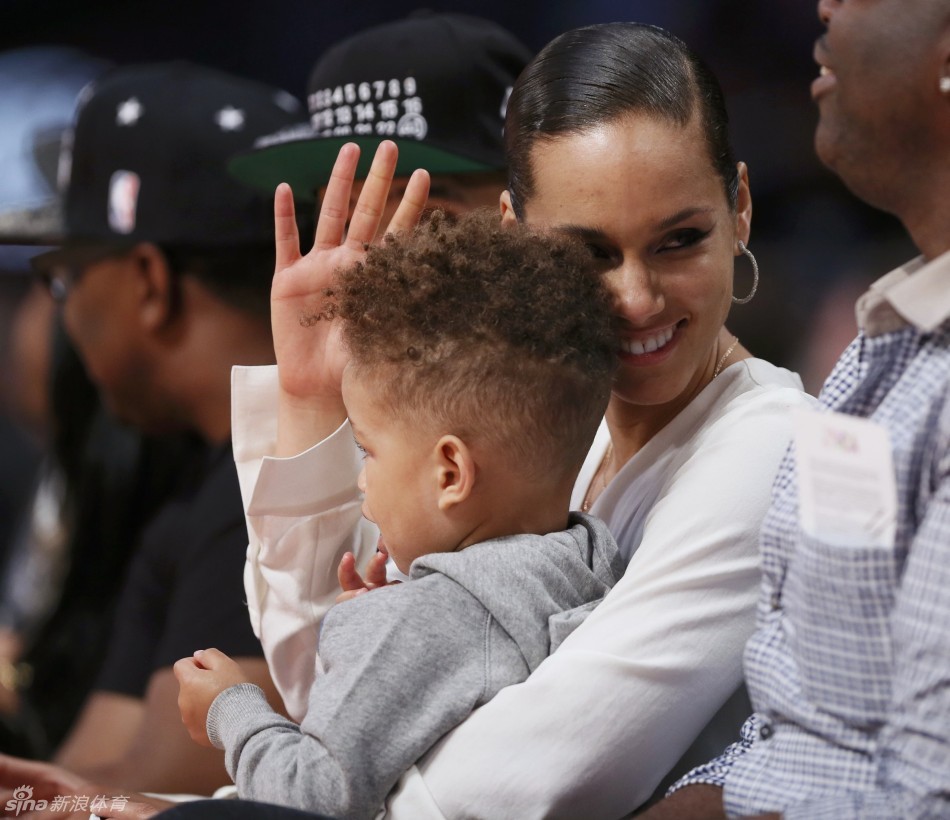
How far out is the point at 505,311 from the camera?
1.32m

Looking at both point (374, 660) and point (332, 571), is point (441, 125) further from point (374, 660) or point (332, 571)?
point (374, 660)

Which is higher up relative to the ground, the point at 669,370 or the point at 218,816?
the point at 669,370

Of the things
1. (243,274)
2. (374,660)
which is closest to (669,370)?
(374,660)

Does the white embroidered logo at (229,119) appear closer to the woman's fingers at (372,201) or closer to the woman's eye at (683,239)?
the woman's fingers at (372,201)

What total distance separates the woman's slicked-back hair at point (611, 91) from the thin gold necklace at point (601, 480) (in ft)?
1.42

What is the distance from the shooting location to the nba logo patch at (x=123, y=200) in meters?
2.73

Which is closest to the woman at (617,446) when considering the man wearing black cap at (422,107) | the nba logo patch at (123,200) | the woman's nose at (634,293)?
the woman's nose at (634,293)

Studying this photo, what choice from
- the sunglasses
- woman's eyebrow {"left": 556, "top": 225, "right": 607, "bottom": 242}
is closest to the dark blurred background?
woman's eyebrow {"left": 556, "top": 225, "right": 607, "bottom": 242}

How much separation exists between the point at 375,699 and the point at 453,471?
269 millimetres

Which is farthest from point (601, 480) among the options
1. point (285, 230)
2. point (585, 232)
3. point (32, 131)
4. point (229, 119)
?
point (32, 131)

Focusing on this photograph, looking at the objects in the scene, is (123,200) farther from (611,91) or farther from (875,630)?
(875,630)

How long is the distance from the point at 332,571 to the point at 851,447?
3.02 feet

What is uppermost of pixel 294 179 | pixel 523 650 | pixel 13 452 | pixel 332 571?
pixel 294 179

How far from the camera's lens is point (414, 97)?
2312 mm
